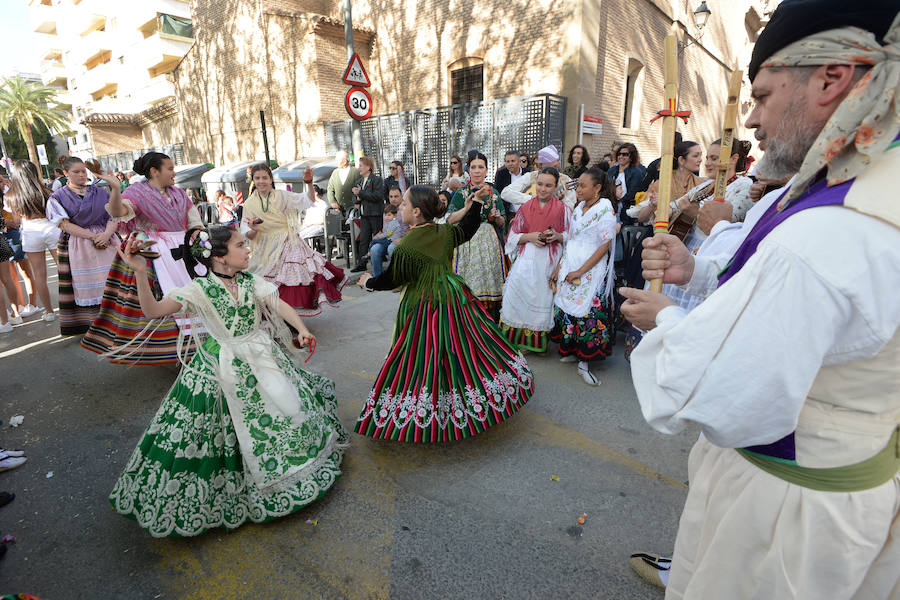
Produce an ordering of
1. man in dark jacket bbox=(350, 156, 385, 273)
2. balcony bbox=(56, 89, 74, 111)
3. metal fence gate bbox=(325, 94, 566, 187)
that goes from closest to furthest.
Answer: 1. man in dark jacket bbox=(350, 156, 385, 273)
2. metal fence gate bbox=(325, 94, 566, 187)
3. balcony bbox=(56, 89, 74, 111)

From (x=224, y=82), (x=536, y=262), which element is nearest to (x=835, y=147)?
(x=536, y=262)

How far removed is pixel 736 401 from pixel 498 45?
44.5 ft

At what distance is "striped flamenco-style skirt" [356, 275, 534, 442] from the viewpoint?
2979mm

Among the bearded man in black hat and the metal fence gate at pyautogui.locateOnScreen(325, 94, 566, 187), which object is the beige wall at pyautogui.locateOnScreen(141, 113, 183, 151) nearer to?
the metal fence gate at pyautogui.locateOnScreen(325, 94, 566, 187)

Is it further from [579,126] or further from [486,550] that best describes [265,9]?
[486,550]

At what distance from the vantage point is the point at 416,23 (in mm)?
13891

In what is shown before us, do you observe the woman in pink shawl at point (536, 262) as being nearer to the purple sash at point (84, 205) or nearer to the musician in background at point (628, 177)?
the musician in background at point (628, 177)

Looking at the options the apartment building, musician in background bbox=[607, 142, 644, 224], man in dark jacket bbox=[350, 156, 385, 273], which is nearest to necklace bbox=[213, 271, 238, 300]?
musician in background bbox=[607, 142, 644, 224]

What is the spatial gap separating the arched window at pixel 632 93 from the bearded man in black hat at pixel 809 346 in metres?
14.0

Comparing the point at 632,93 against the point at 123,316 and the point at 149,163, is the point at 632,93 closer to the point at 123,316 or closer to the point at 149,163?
the point at 149,163

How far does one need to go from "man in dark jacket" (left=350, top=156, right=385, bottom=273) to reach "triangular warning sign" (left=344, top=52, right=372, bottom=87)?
1.39 meters

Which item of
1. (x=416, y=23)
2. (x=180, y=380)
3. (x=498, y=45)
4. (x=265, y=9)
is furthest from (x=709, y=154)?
(x=265, y=9)

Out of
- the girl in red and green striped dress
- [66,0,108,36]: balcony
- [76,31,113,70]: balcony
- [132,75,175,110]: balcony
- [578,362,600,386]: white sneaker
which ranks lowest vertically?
[578,362,600,386]: white sneaker

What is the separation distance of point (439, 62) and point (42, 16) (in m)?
47.1
